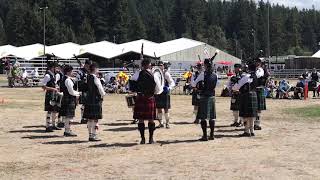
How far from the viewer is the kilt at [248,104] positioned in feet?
41.9

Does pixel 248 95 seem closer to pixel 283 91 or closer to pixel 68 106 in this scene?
pixel 68 106

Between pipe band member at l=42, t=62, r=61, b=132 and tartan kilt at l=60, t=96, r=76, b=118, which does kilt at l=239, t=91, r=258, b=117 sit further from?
pipe band member at l=42, t=62, r=61, b=132

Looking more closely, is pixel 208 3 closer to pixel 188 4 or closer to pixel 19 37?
pixel 188 4

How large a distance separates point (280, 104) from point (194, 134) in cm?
1053

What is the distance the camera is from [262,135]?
1329cm

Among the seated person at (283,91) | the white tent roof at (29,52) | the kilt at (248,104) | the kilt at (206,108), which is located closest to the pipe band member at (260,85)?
the kilt at (248,104)

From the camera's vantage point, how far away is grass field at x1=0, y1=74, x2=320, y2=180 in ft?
28.8

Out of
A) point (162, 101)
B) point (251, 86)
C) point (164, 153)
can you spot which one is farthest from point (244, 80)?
point (164, 153)

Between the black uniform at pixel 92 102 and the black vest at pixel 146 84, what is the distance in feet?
3.49

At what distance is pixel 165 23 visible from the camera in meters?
145

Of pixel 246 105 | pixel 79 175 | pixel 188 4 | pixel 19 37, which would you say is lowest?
pixel 79 175

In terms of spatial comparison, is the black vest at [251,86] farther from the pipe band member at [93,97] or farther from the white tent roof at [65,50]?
the white tent roof at [65,50]

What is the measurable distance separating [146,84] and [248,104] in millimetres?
2634

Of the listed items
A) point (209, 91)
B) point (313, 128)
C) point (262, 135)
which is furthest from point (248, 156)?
point (313, 128)
